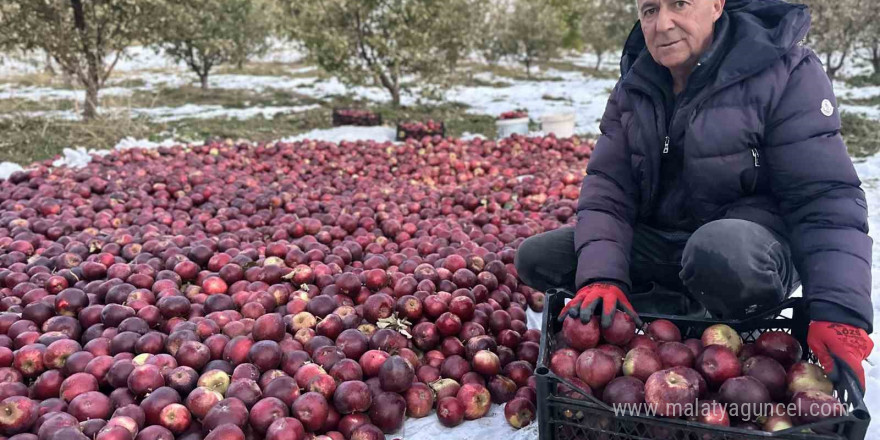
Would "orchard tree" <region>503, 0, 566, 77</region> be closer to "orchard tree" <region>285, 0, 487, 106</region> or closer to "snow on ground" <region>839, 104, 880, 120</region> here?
"orchard tree" <region>285, 0, 487, 106</region>

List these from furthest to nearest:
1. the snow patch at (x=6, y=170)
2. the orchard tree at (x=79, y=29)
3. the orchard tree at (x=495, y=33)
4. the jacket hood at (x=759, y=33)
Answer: the orchard tree at (x=495, y=33), the orchard tree at (x=79, y=29), the snow patch at (x=6, y=170), the jacket hood at (x=759, y=33)

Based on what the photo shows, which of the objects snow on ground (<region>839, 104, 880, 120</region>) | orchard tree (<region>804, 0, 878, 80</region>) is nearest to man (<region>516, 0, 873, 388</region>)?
snow on ground (<region>839, 104, 880, 120</region>)

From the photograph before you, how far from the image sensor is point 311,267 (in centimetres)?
388

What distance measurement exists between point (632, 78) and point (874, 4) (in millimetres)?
16683

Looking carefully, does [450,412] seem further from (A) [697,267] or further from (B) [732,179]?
(B) [732,179]

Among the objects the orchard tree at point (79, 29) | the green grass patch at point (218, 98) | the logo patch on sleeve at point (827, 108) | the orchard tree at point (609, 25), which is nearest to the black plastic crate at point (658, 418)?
the logo patch on sleeve at point (827, 108)

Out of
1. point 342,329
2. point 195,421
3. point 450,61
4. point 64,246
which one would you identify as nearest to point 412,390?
point 342,329

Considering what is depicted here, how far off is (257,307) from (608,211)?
191cm

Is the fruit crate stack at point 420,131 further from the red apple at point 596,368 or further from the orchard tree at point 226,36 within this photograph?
the orchard tree at point 226,36

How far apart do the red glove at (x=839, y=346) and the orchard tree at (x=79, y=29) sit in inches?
528

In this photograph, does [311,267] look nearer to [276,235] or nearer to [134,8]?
[276,235]

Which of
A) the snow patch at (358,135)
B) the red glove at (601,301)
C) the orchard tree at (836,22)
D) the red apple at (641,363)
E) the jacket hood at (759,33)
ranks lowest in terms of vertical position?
the snow patch at (358,135)

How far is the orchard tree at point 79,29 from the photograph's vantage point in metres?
11.8

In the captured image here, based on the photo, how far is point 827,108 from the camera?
239 centimetres
